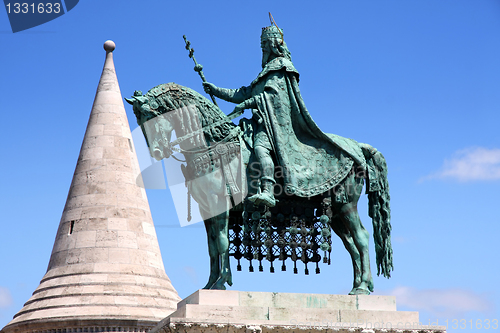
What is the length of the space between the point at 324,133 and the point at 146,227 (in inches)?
444

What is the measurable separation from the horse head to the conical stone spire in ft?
32.4

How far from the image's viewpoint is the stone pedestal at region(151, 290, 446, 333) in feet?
40.0

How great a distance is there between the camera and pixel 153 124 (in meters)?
13.4

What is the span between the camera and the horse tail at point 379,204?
46.6 feet

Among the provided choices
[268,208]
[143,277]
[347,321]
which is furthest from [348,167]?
[143,277]

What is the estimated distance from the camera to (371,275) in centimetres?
1383

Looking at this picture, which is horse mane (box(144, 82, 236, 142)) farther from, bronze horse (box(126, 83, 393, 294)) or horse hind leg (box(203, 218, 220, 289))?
horse hind leg (box(203, 218, 220, 289))

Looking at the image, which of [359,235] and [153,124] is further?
[359,235]

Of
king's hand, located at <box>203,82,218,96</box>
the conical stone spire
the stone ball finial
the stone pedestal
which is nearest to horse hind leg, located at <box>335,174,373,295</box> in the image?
the stone pedestal

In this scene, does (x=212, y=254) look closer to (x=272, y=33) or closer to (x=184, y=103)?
(x=184, y=103)

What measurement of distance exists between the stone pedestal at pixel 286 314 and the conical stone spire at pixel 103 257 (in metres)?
10.0

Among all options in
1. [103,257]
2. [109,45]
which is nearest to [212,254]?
[103,257]

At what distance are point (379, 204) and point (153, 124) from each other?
3.89 meters

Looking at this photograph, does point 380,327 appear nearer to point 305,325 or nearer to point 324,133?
point 305,325
